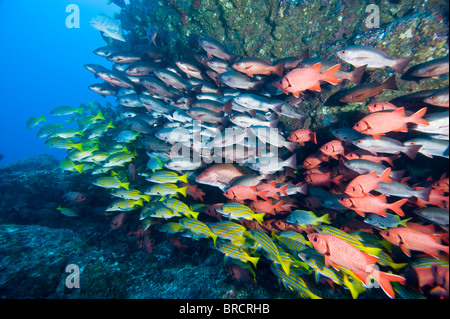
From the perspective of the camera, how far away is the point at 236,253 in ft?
11.5

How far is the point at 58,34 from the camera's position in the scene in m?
90.1

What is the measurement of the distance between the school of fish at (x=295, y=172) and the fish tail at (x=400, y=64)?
0.09 ft

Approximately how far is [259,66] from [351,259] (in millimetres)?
3902

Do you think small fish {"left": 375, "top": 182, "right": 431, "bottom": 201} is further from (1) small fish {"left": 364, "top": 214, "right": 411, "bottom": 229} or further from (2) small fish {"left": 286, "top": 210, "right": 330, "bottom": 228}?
(2) small fish {"left": 286, "top": 210, "right": 330, "bottom": 228}

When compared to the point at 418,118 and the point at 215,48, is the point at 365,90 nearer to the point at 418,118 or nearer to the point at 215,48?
the point at 418,118

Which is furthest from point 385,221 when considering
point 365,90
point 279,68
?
point 279,68

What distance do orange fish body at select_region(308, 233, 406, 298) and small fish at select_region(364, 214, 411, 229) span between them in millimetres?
947

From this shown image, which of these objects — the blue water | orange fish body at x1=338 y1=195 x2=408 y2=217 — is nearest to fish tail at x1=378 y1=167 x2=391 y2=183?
orange fish body at x1=338 y1=195 x2=408 y2=217

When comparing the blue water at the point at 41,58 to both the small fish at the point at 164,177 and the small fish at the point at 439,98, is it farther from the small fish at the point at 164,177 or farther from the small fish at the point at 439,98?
the small fish at the point at 439,98

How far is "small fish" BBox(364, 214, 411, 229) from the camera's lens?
3.17 m

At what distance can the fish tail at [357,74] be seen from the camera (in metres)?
3.66

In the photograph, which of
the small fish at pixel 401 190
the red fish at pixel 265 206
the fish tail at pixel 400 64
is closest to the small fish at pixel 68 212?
the red fish at pixel 265 206

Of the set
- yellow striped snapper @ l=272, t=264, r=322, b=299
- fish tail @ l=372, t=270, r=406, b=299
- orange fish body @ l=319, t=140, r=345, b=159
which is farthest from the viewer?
orange fish body @ l=319, t=140, r=345, b=159
